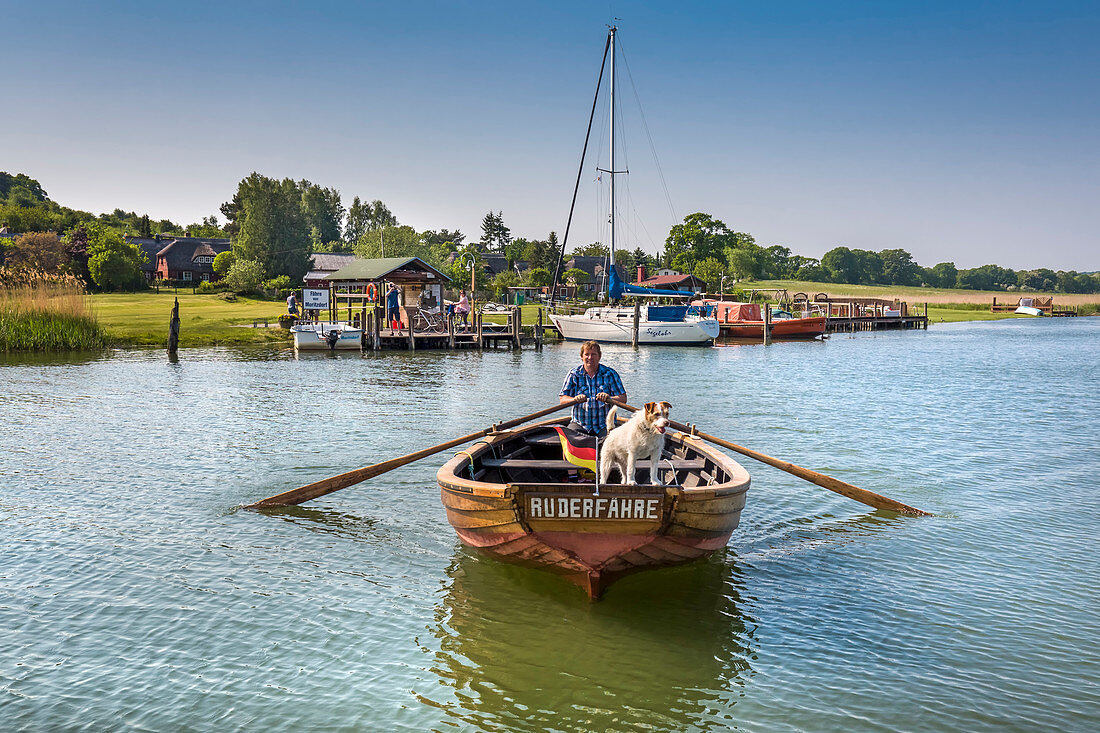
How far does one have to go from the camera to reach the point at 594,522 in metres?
6.41

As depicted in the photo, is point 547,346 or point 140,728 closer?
point 140,728

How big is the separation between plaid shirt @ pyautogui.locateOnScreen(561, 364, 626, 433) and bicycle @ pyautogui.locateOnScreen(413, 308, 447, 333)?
31.6 metres

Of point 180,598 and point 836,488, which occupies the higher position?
point 836,488

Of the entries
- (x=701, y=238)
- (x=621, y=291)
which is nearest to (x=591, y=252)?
(x=701, y=238)

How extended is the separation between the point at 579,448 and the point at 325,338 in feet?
96.1

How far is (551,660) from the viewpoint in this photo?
628 centimetres

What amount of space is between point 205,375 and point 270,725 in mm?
23275

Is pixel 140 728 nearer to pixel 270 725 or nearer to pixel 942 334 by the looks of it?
pixel 270 725

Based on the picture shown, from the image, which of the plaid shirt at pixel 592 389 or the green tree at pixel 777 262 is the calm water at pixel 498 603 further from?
the green tree at pixel 777 262

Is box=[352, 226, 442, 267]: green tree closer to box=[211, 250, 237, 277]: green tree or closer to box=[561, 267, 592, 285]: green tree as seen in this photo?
box=[211, 250, 237, 277]: green tree

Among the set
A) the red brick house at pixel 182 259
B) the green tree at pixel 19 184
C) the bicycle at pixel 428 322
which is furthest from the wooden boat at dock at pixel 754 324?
the green tree at pixel 19 184

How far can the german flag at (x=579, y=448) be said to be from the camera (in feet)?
26.3

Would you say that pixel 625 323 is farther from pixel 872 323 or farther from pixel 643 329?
pixel 872 323

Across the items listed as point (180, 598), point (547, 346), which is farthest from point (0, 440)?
point (547, 346)
